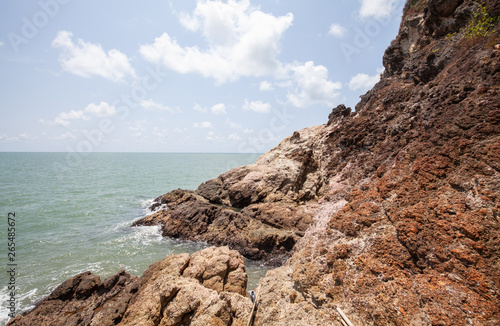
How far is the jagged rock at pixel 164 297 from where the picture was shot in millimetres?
5945

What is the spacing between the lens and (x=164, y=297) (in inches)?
245

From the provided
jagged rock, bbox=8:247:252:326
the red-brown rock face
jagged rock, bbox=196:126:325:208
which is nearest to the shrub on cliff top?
the red-brown rock face

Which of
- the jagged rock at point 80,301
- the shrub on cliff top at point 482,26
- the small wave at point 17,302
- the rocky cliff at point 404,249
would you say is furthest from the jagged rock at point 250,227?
the shrub on cliff top at point 482,26

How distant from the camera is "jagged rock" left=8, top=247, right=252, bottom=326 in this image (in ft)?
19.5

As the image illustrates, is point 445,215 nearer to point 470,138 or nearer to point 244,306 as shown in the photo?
point 470,138

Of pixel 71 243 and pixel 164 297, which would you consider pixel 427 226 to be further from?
pixel 71 243

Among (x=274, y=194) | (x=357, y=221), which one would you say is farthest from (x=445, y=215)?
(x=274, y=194)

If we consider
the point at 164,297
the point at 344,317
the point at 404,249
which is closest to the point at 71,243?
the point at 164,297

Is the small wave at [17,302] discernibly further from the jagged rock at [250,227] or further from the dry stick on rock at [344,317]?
the dry stick on rock at [344,317]

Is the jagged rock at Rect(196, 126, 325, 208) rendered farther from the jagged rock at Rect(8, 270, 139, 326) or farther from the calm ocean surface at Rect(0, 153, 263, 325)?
the jagged rock at Rect(8, 270, 139, 326)

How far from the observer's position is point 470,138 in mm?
5512

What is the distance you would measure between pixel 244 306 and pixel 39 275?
45.6 feet

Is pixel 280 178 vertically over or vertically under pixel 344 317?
over

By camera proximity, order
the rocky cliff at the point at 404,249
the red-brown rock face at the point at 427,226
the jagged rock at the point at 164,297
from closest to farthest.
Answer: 1. the red-brown rock face at the point at 427,226
2. the rocky cliff at the point at 404,249
3. the jagged rock at the point at 164,297
